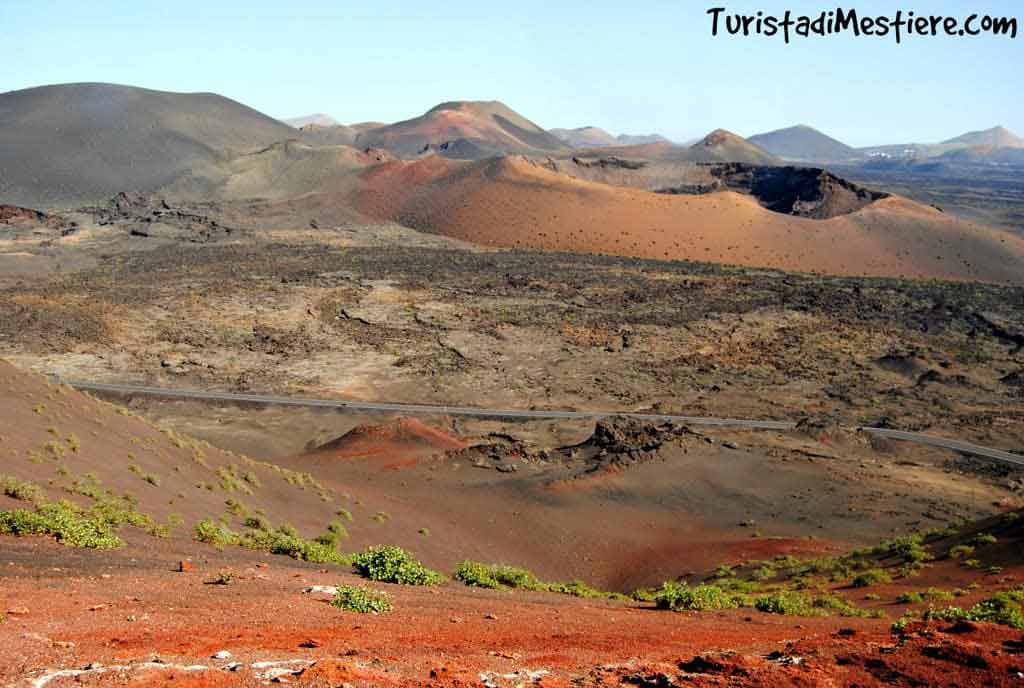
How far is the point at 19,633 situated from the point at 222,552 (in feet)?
21.4

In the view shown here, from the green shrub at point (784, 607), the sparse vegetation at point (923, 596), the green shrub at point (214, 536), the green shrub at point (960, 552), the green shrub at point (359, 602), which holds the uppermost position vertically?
the green shrub at point (359, 602)

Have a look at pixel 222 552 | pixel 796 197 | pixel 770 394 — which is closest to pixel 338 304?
pixel 770 394

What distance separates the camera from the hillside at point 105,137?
388ft

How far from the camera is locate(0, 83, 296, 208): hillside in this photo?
118 metres

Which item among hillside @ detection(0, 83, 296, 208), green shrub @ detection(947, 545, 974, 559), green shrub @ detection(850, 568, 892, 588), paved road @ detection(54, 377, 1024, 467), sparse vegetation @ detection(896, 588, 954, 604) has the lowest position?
paved road @ detection(54, 377, 1024, 467)

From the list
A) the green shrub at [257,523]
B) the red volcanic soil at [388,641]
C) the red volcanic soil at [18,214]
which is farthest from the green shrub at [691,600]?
the red volcanic soil at [18,214]

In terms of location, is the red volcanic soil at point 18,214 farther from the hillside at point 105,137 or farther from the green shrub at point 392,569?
the green shrub at point 392,569

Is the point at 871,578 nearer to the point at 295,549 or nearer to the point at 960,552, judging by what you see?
the point at 960,552

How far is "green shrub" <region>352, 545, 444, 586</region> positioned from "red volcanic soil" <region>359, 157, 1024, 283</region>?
75706mm

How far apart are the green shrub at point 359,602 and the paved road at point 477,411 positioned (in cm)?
2759

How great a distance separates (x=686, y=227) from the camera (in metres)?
96.4

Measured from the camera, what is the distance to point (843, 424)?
40.6m

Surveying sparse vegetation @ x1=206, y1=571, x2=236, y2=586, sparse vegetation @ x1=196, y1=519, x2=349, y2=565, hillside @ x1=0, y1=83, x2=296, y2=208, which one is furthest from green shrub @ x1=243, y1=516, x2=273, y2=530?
hillside @ x1=0, y1=83, x2=296, y2=208

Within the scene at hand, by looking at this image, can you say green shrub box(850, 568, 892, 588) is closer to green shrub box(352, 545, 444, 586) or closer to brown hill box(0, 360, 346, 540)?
green shrub box(352, 545, 444, 586)
